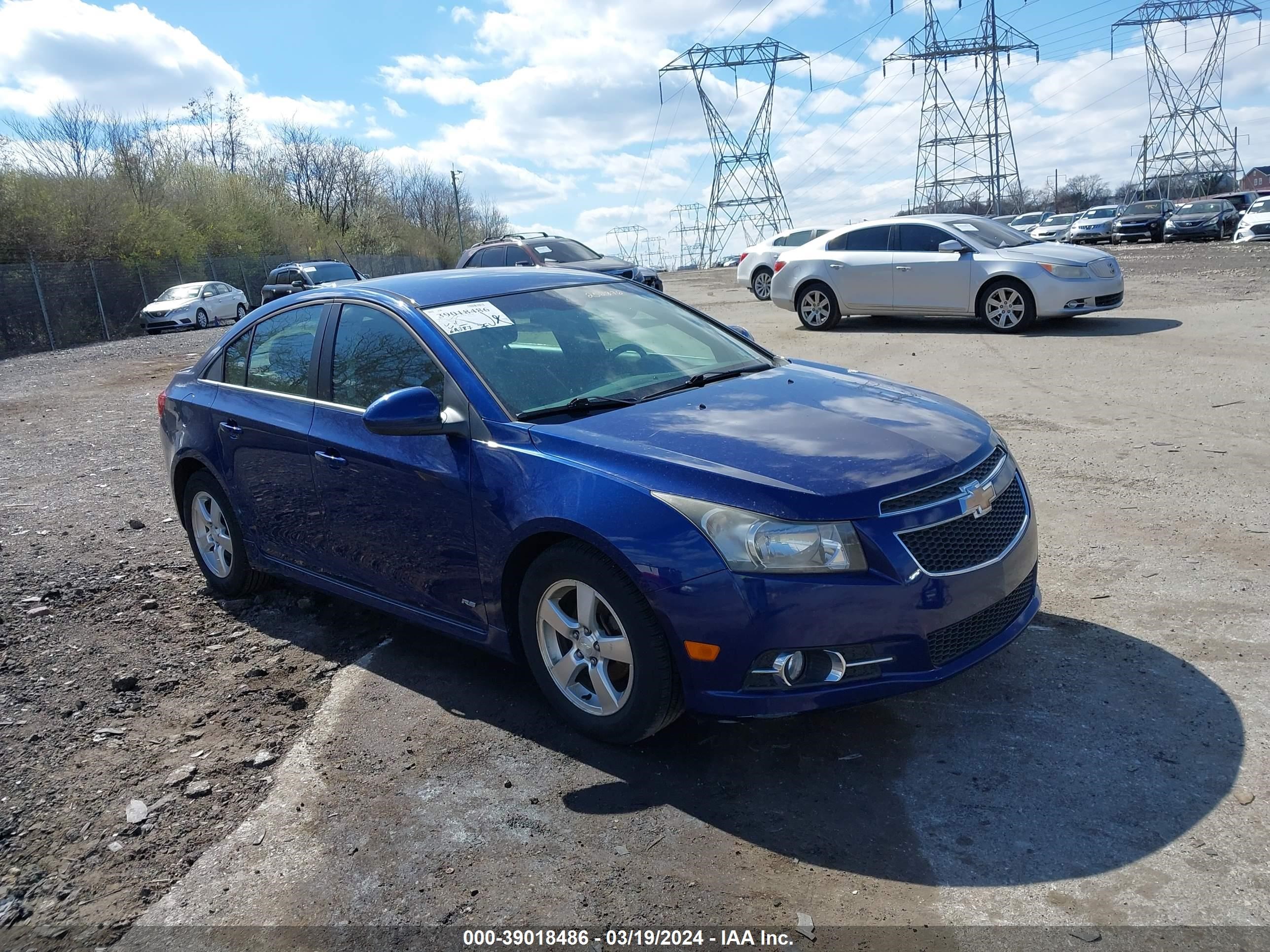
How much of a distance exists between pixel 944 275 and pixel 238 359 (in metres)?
11.0

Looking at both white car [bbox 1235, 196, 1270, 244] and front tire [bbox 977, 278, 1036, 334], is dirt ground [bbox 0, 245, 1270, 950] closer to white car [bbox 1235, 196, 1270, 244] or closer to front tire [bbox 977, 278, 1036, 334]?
front tire [bbox 977, 278, 1036, 334]

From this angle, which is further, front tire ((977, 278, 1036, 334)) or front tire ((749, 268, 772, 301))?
Answer: front tire ((749, 268, 772, 301))

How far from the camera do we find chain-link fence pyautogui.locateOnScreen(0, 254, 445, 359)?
27547mm

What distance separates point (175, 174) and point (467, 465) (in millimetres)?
48615

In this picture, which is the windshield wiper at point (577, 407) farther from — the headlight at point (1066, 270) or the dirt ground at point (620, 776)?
the headlight at point (1066, 270)

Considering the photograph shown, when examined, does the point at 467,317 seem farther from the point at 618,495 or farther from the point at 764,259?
the point at 764,259

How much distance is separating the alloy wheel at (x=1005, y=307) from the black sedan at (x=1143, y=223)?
3191 cm

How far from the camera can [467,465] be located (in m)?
3.91

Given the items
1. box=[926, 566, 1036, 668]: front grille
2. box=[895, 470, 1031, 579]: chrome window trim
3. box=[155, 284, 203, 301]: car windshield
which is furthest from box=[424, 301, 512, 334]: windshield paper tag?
box=[155, 284, 203, 301]: car windshield

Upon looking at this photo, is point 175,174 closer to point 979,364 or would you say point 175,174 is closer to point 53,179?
point 53,179

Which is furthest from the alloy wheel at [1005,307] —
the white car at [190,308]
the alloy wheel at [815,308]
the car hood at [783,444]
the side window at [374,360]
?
the white car at [190,308]

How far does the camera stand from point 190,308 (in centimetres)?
3116

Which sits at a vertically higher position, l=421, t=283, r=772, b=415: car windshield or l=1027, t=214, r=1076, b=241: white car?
l=1027, t=214, r=1076, b=241: white car

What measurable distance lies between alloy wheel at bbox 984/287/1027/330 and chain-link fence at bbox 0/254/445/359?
1628 cm
